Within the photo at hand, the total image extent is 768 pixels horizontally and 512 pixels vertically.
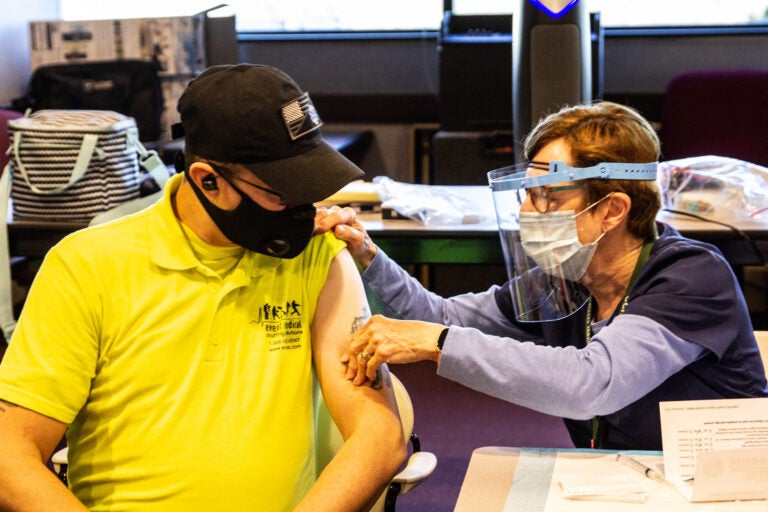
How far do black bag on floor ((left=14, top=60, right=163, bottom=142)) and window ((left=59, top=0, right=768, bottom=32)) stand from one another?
32.0 inches

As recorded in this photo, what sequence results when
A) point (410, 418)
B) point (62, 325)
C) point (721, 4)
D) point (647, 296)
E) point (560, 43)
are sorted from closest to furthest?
point (62, 325) < point (647, 296) < point (410, 418) < point (560, 43) < point (721, 4)

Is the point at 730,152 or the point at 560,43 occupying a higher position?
the point at 560,43

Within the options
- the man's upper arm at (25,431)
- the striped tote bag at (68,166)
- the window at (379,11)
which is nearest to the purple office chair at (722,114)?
the window at (379,11)

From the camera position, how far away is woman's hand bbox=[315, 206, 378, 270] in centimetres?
190

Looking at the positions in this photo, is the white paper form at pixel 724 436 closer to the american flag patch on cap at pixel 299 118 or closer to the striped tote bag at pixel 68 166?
the american flag patch on cap at pixel 299 118

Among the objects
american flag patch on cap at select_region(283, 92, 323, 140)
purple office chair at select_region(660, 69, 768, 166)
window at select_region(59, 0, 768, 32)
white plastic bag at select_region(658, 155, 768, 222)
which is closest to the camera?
american flag patch on cap at select_region(283, 92, 323, 140)

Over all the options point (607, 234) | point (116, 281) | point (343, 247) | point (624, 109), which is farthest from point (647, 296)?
point (116, 281)

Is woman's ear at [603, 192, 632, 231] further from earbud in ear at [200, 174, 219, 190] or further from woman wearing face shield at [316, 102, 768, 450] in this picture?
earbud in ear at [200, 174, 219, 190]

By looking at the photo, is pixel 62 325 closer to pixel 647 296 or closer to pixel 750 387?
pixel 647 296

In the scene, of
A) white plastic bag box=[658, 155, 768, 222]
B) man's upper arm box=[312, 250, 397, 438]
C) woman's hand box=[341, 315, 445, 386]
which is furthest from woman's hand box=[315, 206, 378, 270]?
white plastic bag box=[658, 155, 768, 222]

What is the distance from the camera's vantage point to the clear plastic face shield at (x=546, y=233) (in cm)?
189

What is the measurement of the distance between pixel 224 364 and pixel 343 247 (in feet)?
1.11

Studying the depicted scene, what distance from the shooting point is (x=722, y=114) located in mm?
4852

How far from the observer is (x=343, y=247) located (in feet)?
6.10
